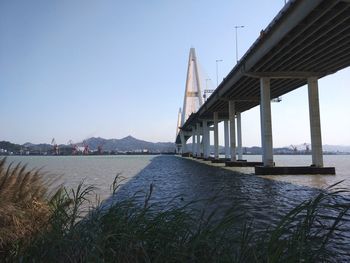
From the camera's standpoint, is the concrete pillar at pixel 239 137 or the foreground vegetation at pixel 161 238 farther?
the concrete pillar at pixel 239 137

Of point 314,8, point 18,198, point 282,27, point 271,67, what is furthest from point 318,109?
point 18,198

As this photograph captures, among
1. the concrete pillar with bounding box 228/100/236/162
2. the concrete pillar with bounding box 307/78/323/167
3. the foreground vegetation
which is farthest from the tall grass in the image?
the concrete pillar with bounding box 228/100/236/162

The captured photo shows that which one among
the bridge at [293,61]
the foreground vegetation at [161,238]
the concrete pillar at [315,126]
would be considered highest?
the bridge at [293,61]

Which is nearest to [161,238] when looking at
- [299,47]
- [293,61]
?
[299,47]

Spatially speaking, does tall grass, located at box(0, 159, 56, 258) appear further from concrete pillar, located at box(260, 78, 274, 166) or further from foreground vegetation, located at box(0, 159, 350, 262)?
concrete pillar, located at box(260, 78, 274, 166)

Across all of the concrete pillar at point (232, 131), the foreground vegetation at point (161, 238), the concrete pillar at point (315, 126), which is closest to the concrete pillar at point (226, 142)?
the concrete pillar at point (232, 131)

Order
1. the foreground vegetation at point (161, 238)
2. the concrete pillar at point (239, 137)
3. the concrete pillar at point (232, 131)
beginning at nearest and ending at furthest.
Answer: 1. the foreground vegetation at point (161, 238)
2. the concrete pillar at point (232, 131)
3. the concrete pillar at point (239, 137)

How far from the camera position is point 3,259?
575cm

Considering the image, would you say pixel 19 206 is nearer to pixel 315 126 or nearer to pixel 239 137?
pixel 315 126

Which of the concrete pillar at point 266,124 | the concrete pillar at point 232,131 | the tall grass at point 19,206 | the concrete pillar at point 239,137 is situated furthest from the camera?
the concrete pillar at point 239,137

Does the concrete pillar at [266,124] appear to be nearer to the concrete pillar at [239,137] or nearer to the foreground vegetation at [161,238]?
the concrete pillar at [239,137]

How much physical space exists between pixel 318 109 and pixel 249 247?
41223 millimetres

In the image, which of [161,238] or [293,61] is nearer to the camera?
[161,238]

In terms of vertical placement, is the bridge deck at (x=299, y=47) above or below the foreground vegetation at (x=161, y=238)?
above
